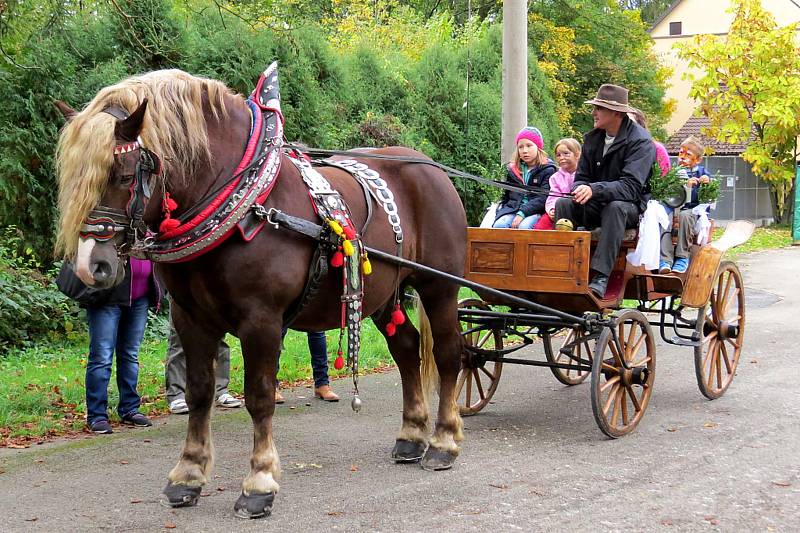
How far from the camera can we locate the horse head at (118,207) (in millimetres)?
3916

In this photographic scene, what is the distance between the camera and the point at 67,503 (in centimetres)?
466

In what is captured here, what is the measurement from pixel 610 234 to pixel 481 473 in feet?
6.22

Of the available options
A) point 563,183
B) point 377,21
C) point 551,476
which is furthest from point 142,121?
point 377,21

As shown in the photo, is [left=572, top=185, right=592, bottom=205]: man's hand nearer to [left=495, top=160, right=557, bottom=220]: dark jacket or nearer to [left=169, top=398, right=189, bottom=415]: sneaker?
[left=495, top=160, right=557, bottom=220]: dark jacket

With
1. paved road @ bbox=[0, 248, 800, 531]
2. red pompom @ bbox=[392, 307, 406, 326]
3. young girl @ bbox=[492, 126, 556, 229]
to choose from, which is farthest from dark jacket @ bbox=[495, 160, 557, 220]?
red pompom @ bbox=[392, 307, 406, 326]

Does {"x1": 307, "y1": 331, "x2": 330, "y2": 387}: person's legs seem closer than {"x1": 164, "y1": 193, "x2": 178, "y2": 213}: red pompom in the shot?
No

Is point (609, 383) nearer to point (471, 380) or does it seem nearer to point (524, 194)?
point (471, 380)

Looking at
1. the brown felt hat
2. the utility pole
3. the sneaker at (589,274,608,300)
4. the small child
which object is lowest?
the sneaker at (589,274,608,300)

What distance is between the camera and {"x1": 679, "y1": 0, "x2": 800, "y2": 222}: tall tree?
963 inches

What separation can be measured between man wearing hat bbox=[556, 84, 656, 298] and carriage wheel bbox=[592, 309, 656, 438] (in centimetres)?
35

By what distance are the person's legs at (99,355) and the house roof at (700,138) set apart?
27503 mm

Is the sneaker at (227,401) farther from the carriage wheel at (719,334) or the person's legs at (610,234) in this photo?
the carriage wheel at (719,334)

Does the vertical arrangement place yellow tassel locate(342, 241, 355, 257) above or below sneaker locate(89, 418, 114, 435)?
above

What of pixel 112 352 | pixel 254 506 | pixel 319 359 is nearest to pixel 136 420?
pixel 112 352
